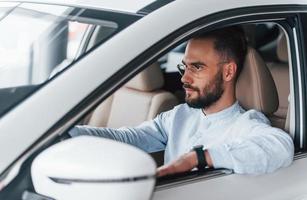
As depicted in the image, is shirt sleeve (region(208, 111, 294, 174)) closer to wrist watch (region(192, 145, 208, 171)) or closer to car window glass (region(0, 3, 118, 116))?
wrist watch (region(192, 145, 208, 171))

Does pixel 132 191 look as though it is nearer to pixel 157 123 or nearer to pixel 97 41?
pixel 97 41

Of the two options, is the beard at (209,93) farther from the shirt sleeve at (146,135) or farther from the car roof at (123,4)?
the car roof at (123,4)

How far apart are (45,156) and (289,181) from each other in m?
0.80

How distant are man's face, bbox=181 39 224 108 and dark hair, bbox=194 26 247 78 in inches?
0.8

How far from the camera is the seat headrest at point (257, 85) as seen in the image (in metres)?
2.08

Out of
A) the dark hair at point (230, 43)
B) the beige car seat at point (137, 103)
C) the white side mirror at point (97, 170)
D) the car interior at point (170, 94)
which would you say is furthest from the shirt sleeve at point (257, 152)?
the beige car seat at point (137, 103)

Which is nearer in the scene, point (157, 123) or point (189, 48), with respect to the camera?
point (189, 48)

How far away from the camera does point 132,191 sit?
1259 millimetres

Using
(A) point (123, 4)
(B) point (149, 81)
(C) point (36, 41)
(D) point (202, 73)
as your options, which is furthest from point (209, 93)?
(B) point (149, 81)

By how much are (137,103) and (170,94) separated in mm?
172

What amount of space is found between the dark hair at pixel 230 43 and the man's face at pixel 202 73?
19mm

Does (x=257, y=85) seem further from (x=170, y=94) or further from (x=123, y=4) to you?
(x=170, y=94)

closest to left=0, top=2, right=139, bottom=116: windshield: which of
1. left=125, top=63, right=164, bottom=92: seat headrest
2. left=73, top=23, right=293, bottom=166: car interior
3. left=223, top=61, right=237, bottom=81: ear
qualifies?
left=73, top=23, right=293, bottom=166: car interior

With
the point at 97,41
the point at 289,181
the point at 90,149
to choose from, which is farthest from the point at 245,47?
the point at 90,149
